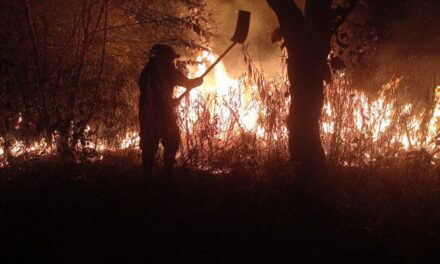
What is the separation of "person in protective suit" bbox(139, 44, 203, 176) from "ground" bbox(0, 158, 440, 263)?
1.61 ft

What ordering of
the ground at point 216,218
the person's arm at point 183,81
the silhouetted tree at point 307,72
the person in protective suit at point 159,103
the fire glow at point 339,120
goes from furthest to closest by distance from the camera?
the fire glow at point 339,120
the person's arm at point 183,81
the person in protective suit at point 159,103
the silhouetted tree at point 307,72
the ground at point 216,218

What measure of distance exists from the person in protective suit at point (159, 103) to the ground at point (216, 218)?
492mm

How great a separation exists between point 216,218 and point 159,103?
1.66 metres

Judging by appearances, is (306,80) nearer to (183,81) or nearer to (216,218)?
(183,81)

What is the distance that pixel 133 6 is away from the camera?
737cm

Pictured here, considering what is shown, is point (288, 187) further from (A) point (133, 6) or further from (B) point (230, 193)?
(A) point (133, 6)

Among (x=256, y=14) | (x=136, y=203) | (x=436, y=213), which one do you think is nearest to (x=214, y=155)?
(x=136, y=203)

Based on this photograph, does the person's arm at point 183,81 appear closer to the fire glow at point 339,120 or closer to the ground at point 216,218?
the fire glow at point 339,120

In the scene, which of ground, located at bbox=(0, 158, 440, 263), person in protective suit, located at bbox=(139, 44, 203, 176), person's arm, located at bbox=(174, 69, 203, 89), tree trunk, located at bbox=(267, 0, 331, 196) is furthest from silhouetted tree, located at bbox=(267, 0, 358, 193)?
person in protective suit, located at bbox=(139, 44, 203, 176)

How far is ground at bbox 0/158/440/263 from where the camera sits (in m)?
3.99

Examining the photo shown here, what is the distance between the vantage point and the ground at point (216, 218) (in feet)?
13.1

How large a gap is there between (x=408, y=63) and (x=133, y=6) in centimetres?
524

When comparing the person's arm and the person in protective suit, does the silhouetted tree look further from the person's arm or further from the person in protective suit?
the person in protective suit

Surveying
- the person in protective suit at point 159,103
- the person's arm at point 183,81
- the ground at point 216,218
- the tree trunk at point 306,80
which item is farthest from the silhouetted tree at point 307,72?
the person in protective suit at point 159,103
